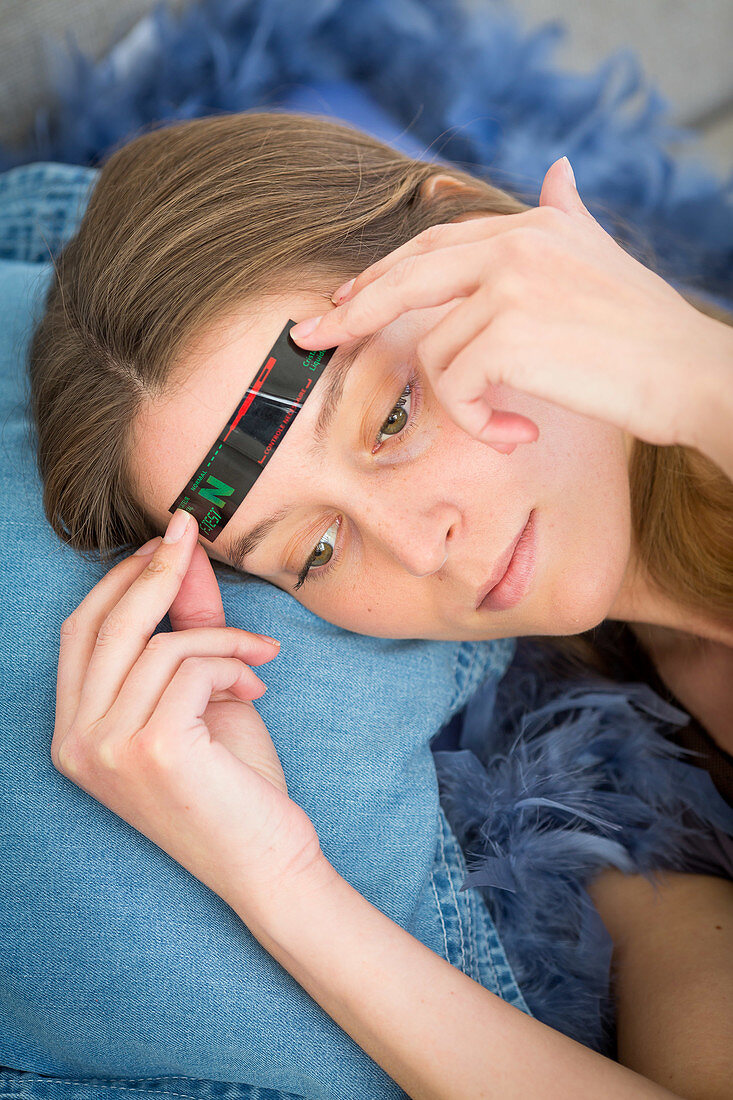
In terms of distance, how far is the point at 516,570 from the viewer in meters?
1.03

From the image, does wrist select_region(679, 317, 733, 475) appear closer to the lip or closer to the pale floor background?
the lip

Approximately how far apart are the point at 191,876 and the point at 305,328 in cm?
72

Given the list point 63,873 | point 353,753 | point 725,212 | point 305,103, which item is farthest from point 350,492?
point 725,212

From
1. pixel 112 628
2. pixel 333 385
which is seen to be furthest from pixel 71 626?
pixel 333 385

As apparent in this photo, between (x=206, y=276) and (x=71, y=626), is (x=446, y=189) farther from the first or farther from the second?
(x=71, y=626)

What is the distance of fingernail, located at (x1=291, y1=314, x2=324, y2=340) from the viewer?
960 mm

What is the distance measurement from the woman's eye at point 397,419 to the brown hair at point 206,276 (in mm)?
196

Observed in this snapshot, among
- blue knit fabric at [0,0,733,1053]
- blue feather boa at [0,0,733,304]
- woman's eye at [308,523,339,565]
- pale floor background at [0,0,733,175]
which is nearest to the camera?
woman's eye at [308,523,339,565]

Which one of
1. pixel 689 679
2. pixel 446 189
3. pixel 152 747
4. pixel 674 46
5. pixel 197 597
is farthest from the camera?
pixel 674 46

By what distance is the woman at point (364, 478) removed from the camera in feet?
2.69

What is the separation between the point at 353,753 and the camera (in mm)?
1144

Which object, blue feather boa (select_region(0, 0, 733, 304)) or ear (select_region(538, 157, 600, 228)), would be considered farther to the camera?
blue feather boa (select_region(0, 0, 733, 304))

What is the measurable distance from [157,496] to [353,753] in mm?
468

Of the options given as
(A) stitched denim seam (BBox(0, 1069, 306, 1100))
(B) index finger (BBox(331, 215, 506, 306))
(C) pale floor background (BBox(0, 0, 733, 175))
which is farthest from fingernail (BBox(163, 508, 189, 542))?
(C) pale floor background (BBox(0, 0, 733, 175))
